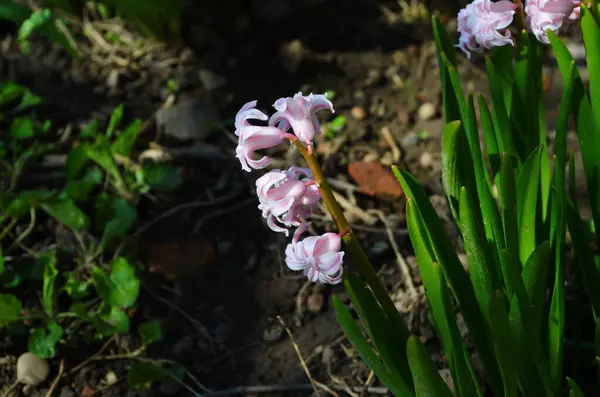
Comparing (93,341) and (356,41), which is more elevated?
(356,41)

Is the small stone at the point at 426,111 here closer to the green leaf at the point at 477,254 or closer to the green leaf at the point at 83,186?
the green leaf at the point at 83,186

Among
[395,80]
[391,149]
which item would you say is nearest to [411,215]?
[391,149]

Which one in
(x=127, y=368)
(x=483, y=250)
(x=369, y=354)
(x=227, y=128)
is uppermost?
(x=483, y=250)

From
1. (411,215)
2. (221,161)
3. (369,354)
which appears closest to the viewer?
(411,215)

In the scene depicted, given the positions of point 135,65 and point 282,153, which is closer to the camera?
point 282,153

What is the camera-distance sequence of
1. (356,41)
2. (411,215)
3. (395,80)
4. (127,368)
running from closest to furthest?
(411,215), (127,368), (395,80), (356,41)

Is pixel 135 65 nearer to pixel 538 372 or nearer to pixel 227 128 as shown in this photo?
pixel 227 128

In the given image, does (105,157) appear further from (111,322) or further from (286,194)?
(286,194)

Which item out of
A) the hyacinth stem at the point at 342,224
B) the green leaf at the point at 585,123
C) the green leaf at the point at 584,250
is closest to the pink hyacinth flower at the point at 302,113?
the hyacinth stem at the point at 342,224
